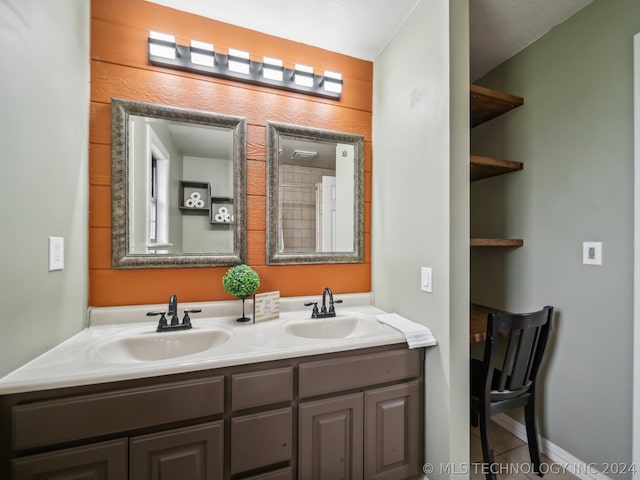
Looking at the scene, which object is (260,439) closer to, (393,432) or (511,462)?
(393,432)

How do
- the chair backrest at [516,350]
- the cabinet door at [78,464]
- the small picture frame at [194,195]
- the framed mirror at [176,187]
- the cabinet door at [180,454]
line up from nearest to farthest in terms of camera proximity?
1. the cabinet door at [78,464]
2. the cabinet door at [180,454]
3. the chair backrest at [516,350]
4. the framed mirror at [176,187]
5. the small picture frame at [194,195]

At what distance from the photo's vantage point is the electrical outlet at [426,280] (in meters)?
1.38

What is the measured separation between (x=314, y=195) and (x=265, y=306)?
29.3 inches

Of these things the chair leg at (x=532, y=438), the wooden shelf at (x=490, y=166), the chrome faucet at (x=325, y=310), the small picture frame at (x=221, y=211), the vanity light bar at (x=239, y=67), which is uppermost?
the vanity light bar at (x=239, y=67)

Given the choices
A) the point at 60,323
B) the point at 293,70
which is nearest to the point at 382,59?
the point at 293,70

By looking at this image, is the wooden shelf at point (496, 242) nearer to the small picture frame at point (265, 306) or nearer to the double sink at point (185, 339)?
the double sink at point (185, 339)

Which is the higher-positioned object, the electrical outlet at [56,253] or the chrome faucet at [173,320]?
the electrical outlet at [56,253]

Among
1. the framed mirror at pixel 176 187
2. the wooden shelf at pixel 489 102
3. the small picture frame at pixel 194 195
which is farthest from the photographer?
the wooden shelf at pixel 489 102

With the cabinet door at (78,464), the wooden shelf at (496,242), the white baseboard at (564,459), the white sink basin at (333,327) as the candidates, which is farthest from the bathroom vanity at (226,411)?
the white baseboard at (564,459)

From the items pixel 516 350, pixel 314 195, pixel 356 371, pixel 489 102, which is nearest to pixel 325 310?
pixel 356 371

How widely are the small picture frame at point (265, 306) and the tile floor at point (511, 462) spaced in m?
1.39

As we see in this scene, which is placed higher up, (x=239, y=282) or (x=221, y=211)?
(x=221, y=211)

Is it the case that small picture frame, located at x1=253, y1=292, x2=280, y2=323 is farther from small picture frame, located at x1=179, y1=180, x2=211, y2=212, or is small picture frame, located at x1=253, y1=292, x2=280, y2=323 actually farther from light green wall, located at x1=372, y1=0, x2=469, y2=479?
Result: light green wall, located at x1=372, y1=0, x2=469, y2=479

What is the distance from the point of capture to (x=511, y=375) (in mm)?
1432
